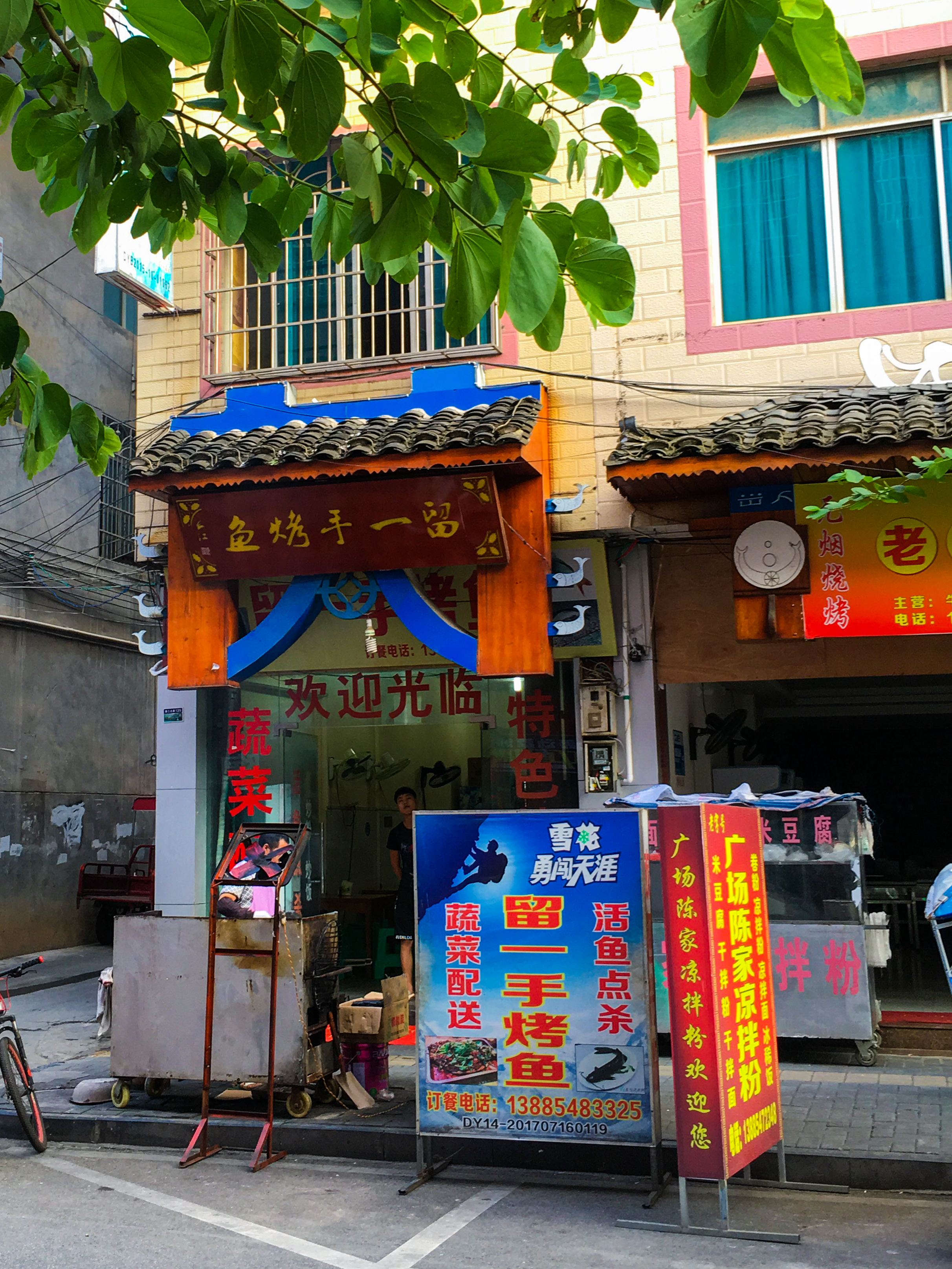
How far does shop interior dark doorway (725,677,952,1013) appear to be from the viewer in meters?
15.8

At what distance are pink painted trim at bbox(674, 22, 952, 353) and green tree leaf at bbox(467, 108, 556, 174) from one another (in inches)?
280

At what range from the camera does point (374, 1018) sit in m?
7.93

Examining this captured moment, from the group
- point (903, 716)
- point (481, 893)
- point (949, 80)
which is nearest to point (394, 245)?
point (481, 893)

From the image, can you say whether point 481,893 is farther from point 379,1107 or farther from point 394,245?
point 394,245

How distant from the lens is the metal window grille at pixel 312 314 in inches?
440

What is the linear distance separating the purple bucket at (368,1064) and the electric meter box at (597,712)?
124 inches

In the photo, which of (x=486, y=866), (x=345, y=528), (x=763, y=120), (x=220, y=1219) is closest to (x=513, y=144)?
(x=486, y=866)

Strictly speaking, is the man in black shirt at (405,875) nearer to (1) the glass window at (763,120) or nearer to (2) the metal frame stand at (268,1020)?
(2) the metal frame stand at (268,1020)

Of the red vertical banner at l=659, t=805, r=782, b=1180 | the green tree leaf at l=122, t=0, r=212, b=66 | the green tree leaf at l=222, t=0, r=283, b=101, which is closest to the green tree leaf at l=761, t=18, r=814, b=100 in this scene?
the green tree leaf at l=222, t=0, r=283, b=101

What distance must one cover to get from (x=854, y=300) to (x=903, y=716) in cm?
834

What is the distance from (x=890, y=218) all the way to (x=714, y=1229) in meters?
8.01

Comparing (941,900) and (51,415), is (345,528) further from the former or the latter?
(941,900)

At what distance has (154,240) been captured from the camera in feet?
15.8

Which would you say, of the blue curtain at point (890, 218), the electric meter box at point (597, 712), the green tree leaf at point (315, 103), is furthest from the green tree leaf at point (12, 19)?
the blue curtain at point (890, 218)
